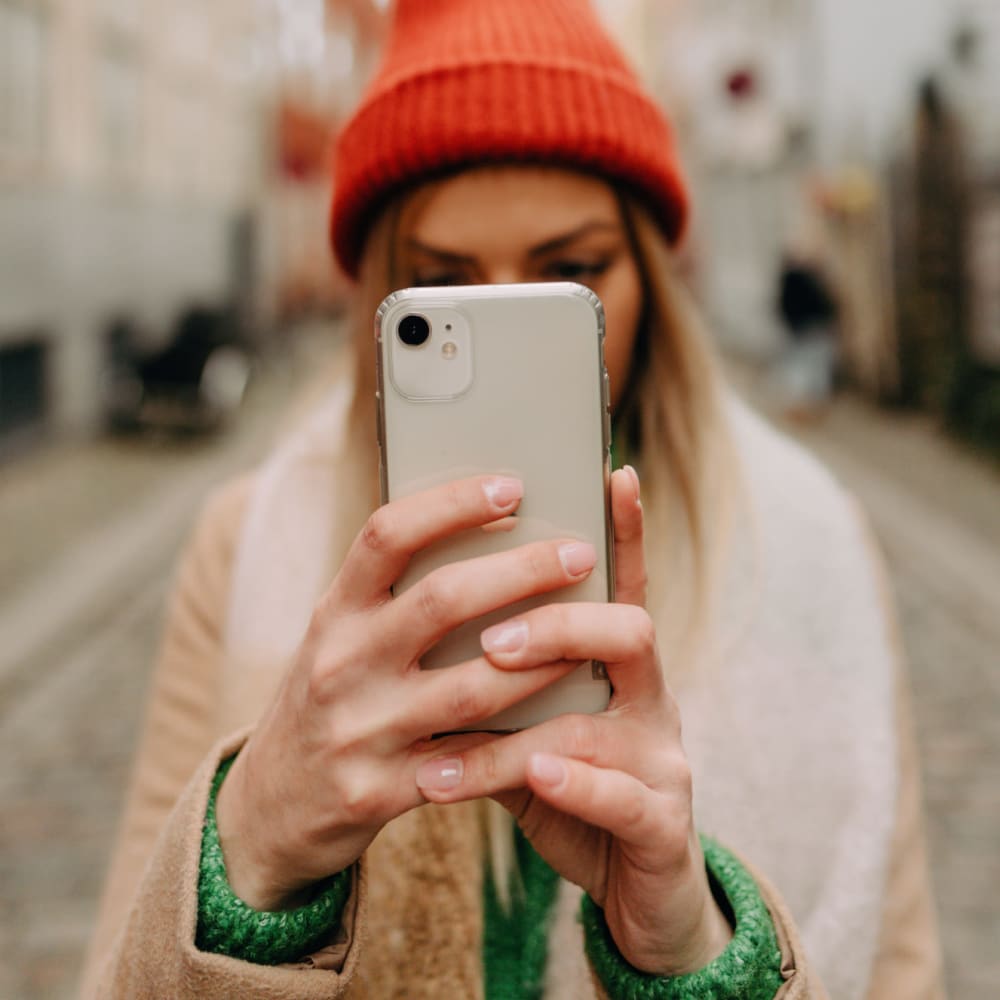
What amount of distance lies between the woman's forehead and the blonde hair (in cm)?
4

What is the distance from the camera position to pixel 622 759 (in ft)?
2.69

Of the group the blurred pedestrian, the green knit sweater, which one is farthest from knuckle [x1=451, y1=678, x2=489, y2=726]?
the blurred pedestrian

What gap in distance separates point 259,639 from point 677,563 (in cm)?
60

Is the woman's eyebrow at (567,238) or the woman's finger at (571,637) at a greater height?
the woman's eyebrow at (567,238)

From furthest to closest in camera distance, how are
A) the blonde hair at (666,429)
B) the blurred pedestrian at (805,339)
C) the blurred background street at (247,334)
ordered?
the blurred pedestrian at (805,339) → the blurred background street at (247,334) → the blonde hair at (666,429)

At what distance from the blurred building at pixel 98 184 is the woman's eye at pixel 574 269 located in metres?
10.2

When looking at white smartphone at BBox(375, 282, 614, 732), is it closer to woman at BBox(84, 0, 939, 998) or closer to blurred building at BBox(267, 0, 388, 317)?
Result: woman at BBox(84, 0, 939, 998)

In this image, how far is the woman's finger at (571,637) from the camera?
0.79 meters

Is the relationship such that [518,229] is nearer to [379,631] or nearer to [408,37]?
[408,37]

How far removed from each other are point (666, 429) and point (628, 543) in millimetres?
754

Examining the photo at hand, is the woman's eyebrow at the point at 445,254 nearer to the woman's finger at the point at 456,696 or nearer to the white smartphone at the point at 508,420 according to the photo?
the white smartphone at the point at 508,420

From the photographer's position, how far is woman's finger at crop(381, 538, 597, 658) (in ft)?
2.49

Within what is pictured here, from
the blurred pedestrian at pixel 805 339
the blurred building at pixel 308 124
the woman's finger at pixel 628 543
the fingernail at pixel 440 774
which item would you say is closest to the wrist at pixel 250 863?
the fingernail at pixel 440 774

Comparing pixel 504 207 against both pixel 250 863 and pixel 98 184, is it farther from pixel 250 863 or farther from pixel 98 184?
pixel 98 184
